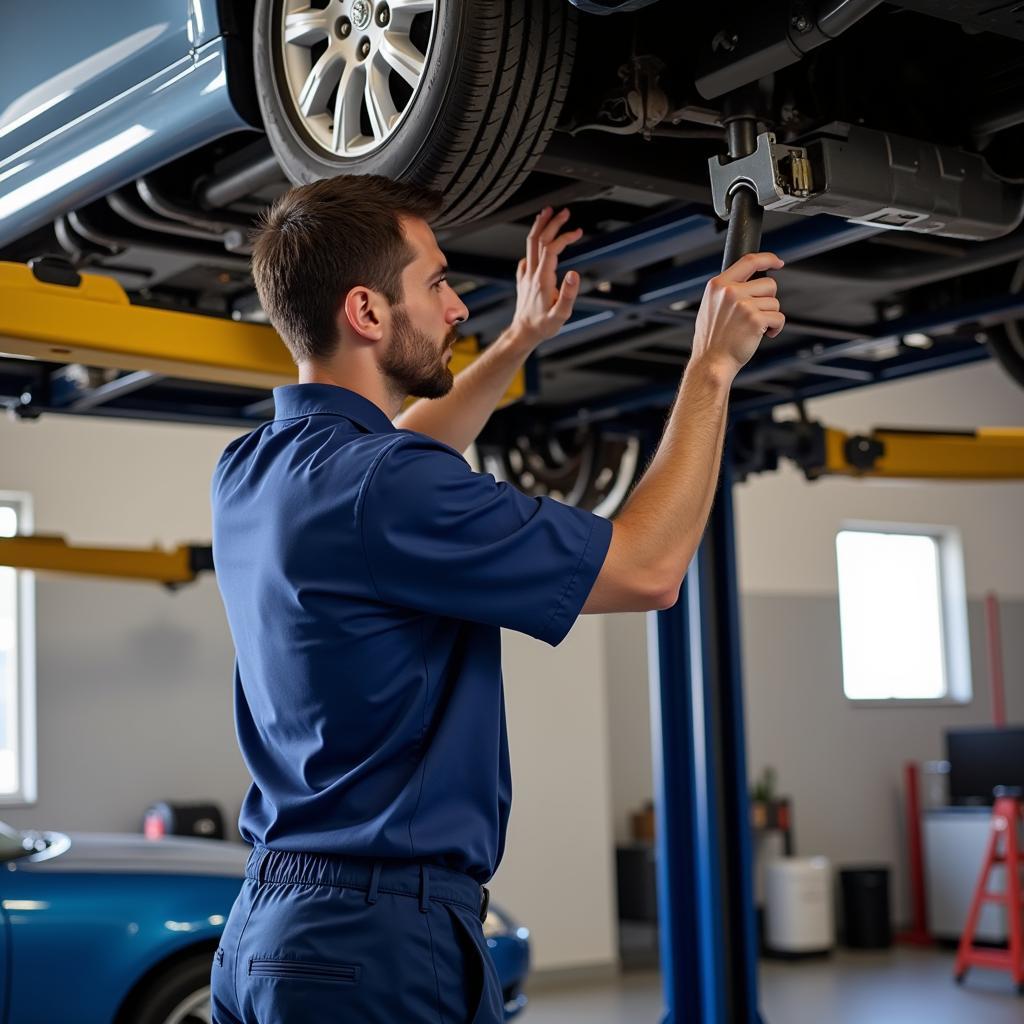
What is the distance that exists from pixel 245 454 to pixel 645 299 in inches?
72.3

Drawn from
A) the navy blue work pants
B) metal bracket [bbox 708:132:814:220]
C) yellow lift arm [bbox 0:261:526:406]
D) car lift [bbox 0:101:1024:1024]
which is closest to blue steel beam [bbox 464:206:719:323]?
car lift [bbox 0:101:1024:1024]

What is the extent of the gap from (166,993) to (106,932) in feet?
0.86

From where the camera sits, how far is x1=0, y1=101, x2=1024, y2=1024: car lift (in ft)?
7.83

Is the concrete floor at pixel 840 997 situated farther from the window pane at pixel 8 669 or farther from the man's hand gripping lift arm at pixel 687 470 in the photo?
the man's hand gripping lift arm at pixel 687 470

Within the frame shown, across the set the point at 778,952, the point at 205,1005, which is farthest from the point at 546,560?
the point at 778,952

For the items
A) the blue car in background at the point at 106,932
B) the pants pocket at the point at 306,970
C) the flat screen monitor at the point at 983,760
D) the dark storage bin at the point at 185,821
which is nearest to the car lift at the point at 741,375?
the blue car in background at the point at 106,932

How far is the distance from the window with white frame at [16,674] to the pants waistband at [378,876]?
5.57m

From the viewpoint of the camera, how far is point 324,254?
73.3 inches

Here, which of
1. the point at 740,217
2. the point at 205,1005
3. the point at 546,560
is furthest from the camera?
the point at 205,1005

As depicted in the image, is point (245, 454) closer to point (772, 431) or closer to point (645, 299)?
point (645, 299)

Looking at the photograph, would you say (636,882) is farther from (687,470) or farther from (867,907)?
(687,470)

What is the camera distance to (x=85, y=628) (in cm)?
717

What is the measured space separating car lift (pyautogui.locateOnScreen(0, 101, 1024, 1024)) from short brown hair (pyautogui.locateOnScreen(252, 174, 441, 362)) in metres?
0.50

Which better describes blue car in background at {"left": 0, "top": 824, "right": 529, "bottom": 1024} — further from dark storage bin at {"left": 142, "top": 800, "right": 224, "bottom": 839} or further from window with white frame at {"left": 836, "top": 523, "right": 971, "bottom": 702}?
window with white frame at {"left": 836, "top": 523, "right": 971, "bottom": 702}
